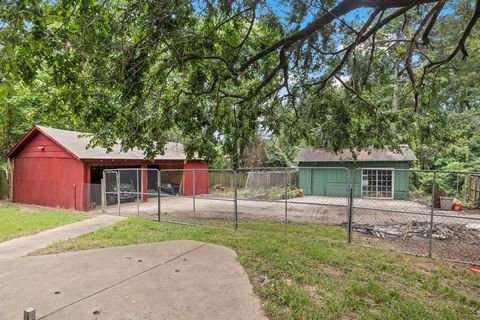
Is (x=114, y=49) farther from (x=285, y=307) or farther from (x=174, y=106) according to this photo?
(x=285, y=307)

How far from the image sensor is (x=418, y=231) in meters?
8.05

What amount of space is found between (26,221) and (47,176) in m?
4.77

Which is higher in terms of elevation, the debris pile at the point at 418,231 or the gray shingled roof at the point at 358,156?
the gray shingled roof at the point at 358,156

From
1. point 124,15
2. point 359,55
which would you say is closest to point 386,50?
point 359,55

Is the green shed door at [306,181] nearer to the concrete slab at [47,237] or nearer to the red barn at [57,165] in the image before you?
the red barn at [57,165]

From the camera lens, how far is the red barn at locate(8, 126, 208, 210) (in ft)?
40.5

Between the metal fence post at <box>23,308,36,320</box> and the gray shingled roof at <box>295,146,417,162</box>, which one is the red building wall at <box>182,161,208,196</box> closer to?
the gray shingled roof at <box>295,146,417,162</box>

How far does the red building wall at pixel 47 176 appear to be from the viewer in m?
12.4

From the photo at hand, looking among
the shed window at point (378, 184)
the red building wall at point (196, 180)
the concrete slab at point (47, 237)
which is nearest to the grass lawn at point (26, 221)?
the concrete slab at point (47, 237)

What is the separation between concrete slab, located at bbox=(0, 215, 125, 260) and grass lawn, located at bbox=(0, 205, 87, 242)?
447mm

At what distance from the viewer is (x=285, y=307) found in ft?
11.4

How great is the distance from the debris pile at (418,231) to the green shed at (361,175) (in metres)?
6.39

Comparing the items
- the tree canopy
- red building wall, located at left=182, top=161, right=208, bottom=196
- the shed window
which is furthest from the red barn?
the shed window

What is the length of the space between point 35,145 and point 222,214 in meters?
9.57
